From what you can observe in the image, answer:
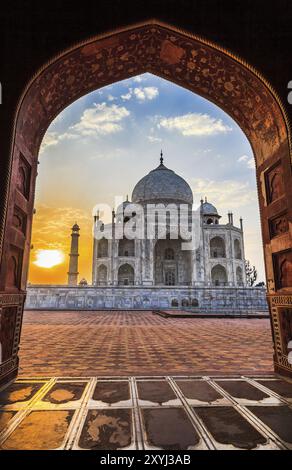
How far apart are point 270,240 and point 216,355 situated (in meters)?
1.86

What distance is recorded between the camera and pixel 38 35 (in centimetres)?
291

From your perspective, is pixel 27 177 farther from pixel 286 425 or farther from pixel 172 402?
pixel 286 425

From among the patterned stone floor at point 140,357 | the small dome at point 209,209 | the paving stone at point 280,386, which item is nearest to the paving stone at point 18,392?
the patterned stone floor at point 140,357

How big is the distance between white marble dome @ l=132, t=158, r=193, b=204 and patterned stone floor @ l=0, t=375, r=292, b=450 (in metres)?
25.7

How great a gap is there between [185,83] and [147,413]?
3843 mm

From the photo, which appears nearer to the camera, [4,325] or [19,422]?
[19,422]

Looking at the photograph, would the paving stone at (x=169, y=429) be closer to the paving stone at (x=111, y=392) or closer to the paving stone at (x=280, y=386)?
the paving stone at (x=111, y=392)

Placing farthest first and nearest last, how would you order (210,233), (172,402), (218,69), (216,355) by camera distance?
(210,233), (216,355), (218,69), (172,402)

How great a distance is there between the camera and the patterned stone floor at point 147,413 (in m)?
1.56

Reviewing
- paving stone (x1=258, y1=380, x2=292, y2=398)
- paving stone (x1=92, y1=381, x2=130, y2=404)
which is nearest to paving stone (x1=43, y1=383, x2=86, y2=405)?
paving stone (x1=92, y1=381, x2=130, y2=404)

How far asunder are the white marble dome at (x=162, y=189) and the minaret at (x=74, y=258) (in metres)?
7.00

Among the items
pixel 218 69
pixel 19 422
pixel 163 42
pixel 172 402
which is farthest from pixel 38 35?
pixel 172 402

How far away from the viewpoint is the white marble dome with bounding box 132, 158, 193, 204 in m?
28.0

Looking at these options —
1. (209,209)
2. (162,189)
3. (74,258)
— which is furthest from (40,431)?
(209,209)
